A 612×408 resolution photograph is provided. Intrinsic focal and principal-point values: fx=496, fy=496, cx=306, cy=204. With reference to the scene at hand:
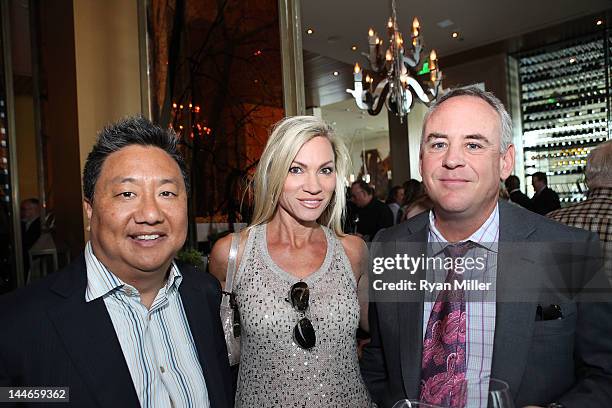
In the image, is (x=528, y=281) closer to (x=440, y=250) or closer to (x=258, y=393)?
(x=440, y=250)

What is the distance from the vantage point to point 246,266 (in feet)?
6.17

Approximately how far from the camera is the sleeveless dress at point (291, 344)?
5.76 feet

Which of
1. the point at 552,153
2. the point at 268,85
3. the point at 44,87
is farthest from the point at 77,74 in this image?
the point at 552,153

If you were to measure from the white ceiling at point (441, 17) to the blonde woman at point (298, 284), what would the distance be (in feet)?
16.2

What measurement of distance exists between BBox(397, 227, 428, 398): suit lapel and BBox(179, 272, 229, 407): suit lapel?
52cm

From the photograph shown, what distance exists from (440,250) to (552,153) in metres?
8.19

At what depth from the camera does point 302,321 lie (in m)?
1.76

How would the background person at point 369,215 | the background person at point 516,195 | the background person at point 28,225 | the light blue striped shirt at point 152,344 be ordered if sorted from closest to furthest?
the light blue striped shirt at point 152,344
the background person at point 28,225
the background person at point 369,215
the background person at point 516,195

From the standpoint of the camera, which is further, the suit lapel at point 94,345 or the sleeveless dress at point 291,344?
the sleeveless dress at point 291,344

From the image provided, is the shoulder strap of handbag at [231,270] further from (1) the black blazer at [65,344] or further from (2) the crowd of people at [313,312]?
(1) the black blazer at [65,344]

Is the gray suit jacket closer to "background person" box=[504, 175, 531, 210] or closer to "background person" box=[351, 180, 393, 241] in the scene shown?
"background person" box=[351, 180, 393, 241]

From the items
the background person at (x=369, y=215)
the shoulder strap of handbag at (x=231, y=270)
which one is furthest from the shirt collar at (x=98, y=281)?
the background person at (x=369, y=215)

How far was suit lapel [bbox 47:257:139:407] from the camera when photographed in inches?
44.5

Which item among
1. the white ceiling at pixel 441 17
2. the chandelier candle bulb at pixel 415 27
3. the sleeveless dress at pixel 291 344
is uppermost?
the white ceiling at pixel 441 17
